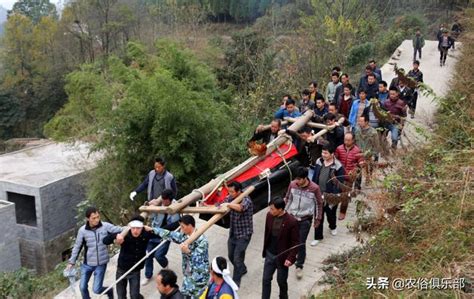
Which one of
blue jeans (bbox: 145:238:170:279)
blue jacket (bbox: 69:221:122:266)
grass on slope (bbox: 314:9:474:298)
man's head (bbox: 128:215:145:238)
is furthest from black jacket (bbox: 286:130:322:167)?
blue jacket (bbox: 69:221:122:266)

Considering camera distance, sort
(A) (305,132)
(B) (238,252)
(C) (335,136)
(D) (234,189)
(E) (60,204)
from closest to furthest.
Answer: (D) (234,189) → (B) (238,252) → (A) (305,132) → (C) (335,136) → (E) (60,204)

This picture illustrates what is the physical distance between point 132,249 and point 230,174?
1.66 m

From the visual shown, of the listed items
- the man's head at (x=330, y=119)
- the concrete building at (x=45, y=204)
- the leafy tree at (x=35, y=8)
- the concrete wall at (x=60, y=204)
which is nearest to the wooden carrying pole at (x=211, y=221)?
the man's head at (x=330, y=119)

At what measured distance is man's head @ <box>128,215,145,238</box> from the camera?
17.8ft

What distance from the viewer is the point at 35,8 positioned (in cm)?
5134

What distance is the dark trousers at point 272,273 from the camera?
212 inches

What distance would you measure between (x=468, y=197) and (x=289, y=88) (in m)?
10.7

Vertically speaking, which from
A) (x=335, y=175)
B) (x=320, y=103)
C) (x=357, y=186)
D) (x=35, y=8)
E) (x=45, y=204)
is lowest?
(x=45, y=204)

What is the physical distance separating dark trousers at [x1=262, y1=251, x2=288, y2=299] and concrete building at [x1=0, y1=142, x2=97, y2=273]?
10.8m

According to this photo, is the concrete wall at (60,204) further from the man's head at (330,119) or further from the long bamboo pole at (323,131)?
the long bamboo pole at (323,131)

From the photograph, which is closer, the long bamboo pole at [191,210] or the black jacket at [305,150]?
the long bamboo pole at [191,210]

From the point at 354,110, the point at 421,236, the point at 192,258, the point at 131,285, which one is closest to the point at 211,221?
the point at 192,258

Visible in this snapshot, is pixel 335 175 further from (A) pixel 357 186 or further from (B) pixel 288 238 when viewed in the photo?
(B) pixel 288 238

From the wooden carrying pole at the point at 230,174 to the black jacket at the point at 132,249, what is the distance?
1.40 feet
